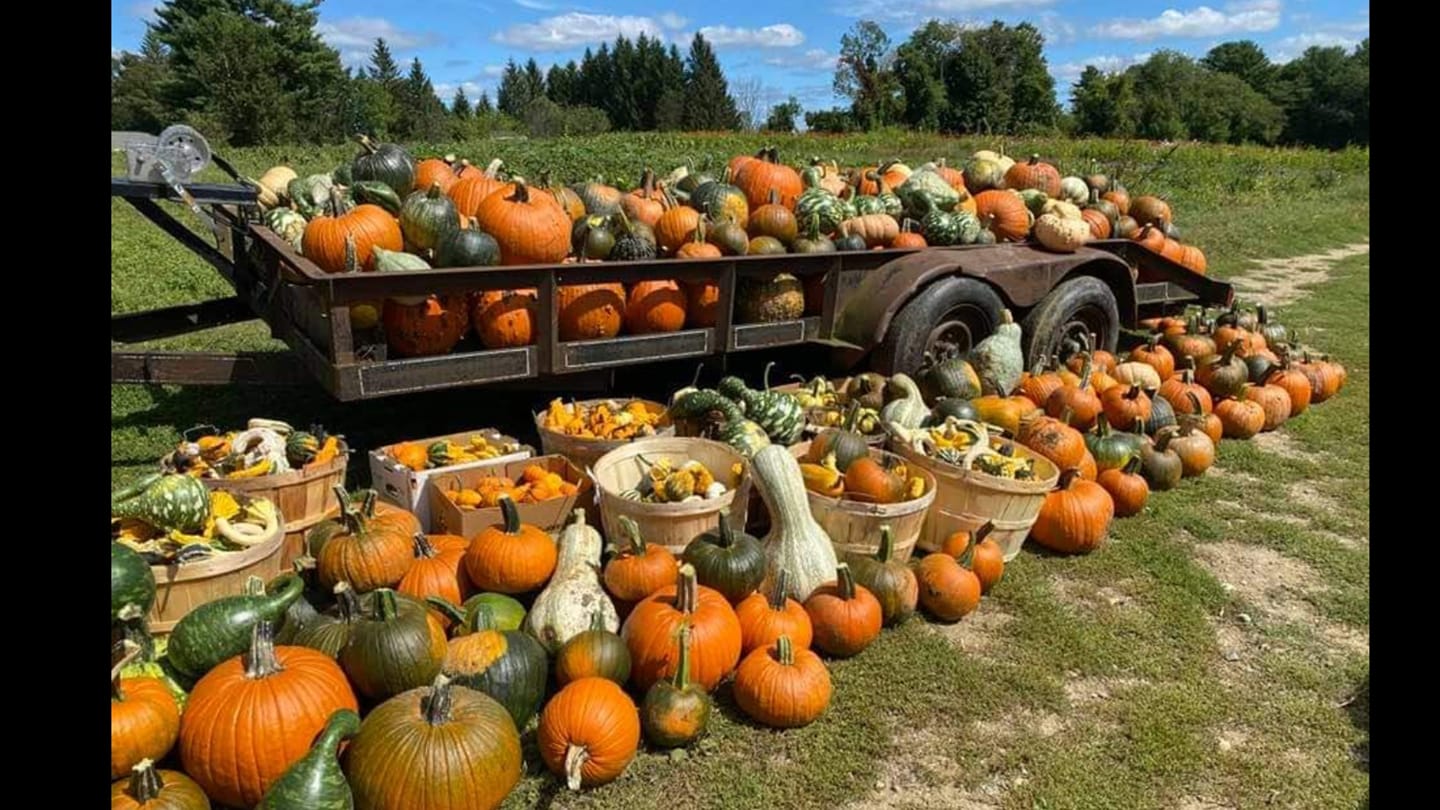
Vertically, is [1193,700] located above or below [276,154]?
below

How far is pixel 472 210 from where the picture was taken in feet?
17.0

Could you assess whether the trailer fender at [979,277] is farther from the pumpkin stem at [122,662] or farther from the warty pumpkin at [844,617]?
the pumpkin stem at [122,662]

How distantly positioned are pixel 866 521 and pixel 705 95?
256 feet

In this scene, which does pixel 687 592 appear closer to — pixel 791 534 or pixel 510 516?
pixel 791 534

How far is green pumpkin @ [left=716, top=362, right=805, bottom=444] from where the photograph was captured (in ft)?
15.6

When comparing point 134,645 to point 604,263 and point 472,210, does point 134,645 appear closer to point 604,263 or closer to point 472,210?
point 604,263

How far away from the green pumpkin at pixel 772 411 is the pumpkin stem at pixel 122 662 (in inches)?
116

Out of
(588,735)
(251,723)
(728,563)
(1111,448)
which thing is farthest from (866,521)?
(251,723)

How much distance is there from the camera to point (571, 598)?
3.32 metres

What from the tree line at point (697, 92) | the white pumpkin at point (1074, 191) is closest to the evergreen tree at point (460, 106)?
the tree line at point (697, 92)

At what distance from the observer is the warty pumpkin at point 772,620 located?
332 centimetres

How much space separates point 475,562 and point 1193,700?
9.26 feet

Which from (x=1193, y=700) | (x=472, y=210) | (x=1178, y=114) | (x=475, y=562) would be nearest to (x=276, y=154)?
(x=472, y=210)
